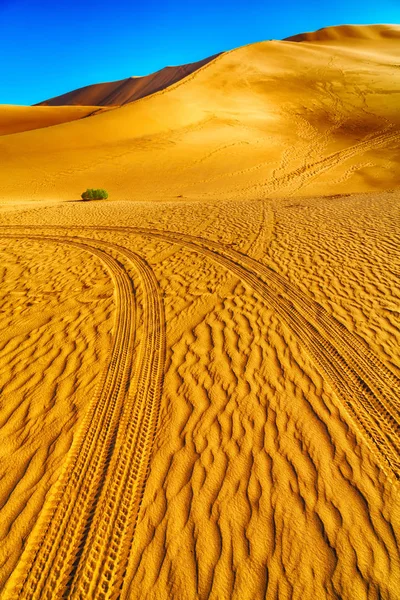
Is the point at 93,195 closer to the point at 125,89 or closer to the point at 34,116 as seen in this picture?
the point at 34,116

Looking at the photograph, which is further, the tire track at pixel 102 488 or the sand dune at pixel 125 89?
the sand dune at pixel 125 89

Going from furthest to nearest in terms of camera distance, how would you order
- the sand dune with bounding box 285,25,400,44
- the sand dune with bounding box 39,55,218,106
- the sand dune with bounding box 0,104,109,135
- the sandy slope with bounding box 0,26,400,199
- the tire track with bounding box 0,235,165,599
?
the sand dune with bounding box 39,55,218,106 < the sand dune with bounding box 285,25,400,44 < the sand dune with bounding box 0,104,109,135 < the sandy slope with bounding box 0,26,400,199 < the tire track with bounding box 0,235,165,599

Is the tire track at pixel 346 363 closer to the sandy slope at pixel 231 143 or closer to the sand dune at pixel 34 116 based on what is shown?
the sandy slope at pixel 231 143

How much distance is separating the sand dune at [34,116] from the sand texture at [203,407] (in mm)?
45844

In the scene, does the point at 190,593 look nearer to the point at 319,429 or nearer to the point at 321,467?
the point at 321,467

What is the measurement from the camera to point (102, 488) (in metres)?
3.15

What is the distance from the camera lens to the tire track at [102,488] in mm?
2605

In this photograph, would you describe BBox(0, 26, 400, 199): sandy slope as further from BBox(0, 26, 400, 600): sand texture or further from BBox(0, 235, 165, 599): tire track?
BBox(0, 235, 165, 599): tire track

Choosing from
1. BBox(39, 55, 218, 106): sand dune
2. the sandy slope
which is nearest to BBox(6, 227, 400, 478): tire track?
the sandy slope

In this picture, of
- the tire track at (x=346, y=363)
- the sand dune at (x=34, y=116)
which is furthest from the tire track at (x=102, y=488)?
the sand dune at (x=34, y=116)

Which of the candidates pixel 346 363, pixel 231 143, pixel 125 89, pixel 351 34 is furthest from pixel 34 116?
pixel 351 34

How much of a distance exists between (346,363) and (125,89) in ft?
361

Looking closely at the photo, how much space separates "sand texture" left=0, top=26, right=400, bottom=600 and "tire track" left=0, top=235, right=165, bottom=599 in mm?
14

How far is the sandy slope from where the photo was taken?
19.5m
